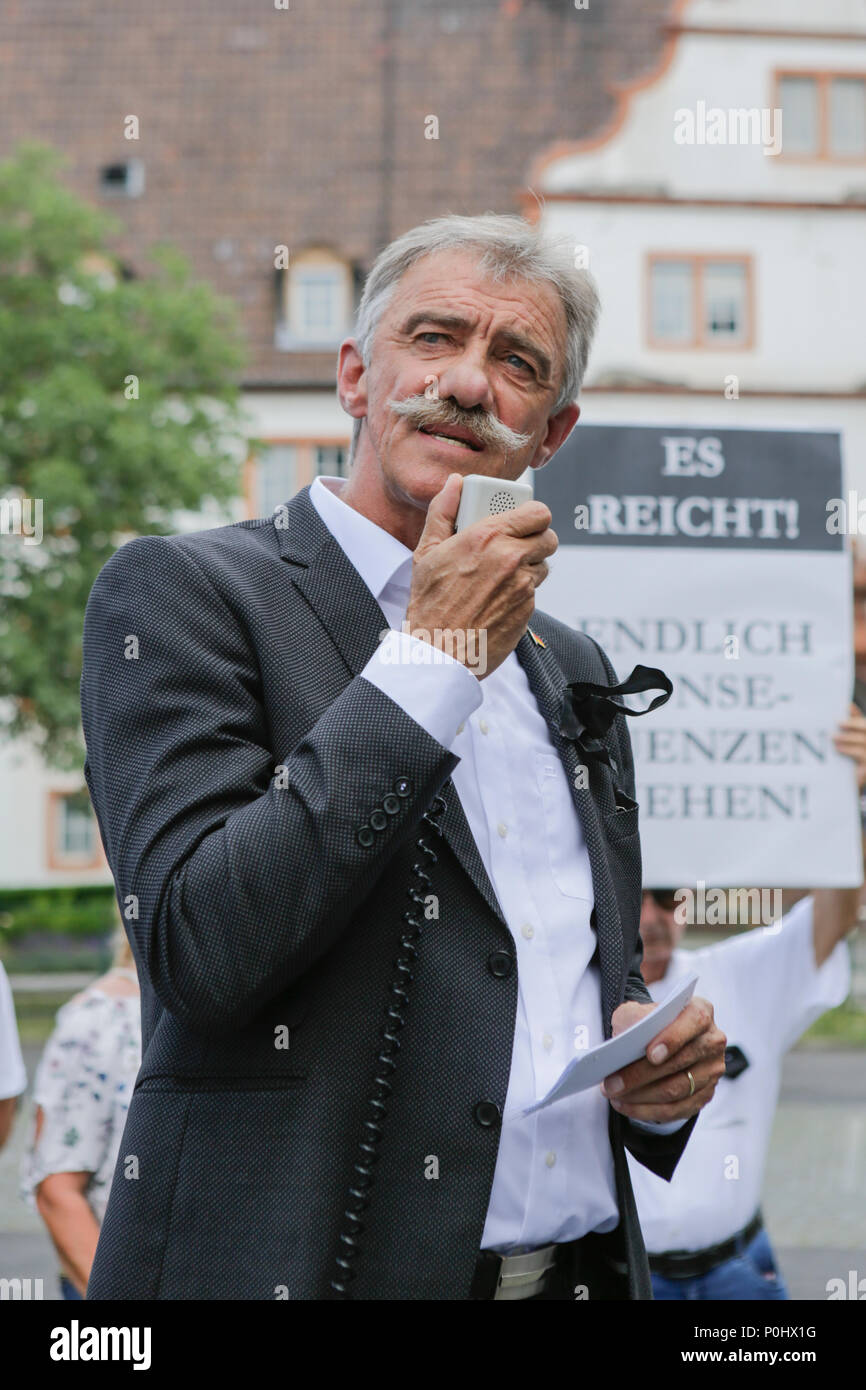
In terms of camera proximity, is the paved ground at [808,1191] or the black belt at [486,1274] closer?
the black belt at [486,1274]

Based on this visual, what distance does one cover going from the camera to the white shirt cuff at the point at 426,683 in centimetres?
180

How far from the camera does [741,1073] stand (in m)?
4.09

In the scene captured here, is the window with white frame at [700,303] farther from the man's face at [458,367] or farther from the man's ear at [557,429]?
the man's face at [458,367]

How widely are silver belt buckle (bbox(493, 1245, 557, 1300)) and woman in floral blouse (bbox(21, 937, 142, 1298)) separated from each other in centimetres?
210

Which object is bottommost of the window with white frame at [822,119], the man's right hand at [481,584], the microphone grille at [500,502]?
the man's right hand at [481,584]

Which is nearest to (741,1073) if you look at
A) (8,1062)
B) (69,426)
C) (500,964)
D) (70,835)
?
(8,1062)

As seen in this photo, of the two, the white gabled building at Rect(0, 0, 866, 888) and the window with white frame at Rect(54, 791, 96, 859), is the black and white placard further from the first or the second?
the window with white frame at Rect(54, 791, 96, 859)

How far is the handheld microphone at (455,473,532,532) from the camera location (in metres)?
1.93

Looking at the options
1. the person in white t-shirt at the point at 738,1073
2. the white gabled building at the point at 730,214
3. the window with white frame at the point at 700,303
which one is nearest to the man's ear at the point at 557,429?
the person in white t-shirt at the point at 738,1073

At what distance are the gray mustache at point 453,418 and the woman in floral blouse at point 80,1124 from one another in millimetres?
2213

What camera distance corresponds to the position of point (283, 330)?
91.7ft

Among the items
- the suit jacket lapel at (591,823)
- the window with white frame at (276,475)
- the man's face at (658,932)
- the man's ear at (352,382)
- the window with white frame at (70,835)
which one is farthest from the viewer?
the window with white frame at (70,835)

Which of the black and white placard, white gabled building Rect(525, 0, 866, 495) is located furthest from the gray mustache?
white gabled building Rect(525, 0, 866, 495)
